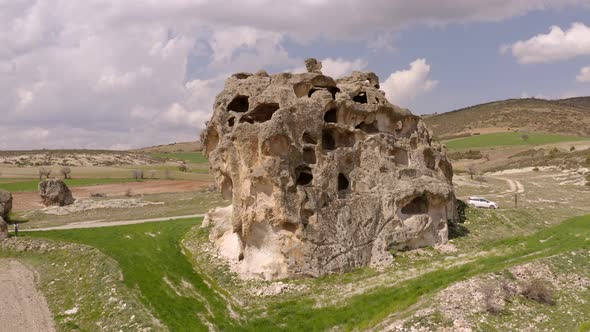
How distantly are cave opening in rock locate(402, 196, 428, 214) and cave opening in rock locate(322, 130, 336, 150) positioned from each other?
24.5 feet

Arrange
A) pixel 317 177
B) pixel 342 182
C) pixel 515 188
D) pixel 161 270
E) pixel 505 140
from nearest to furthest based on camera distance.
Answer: pixel 161 270 < pixel 317 177 < pixel 342 182 < pixel 515 188 < pixel 505 140

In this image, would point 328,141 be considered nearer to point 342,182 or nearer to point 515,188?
point 342,182

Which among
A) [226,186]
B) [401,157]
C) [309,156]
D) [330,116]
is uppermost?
[330,116]

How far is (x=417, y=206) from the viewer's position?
36094 millimetres

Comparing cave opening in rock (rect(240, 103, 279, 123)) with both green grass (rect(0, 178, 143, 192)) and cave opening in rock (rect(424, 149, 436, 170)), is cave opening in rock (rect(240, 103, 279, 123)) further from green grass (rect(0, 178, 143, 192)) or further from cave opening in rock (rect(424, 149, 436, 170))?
green grass (rect(0, 178, 143, 192))

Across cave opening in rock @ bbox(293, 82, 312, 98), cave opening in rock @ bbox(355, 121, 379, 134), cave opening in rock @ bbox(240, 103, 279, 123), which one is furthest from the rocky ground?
cave opening in rock @ bbox(355, 121, 379, 134)

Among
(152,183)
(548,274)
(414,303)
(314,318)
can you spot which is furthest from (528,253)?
(152,183)

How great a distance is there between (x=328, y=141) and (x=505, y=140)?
473ft

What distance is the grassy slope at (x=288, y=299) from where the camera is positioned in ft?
76.6

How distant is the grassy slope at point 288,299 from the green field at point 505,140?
124967 mm

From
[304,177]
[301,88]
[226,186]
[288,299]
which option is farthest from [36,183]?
[288,299]

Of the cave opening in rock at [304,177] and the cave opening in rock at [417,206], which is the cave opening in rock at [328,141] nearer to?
the cave opening in rock at [304,177]

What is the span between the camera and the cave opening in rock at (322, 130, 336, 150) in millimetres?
33781

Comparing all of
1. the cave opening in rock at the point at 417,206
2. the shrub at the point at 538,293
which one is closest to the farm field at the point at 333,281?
the shrub at the point at 538,293
